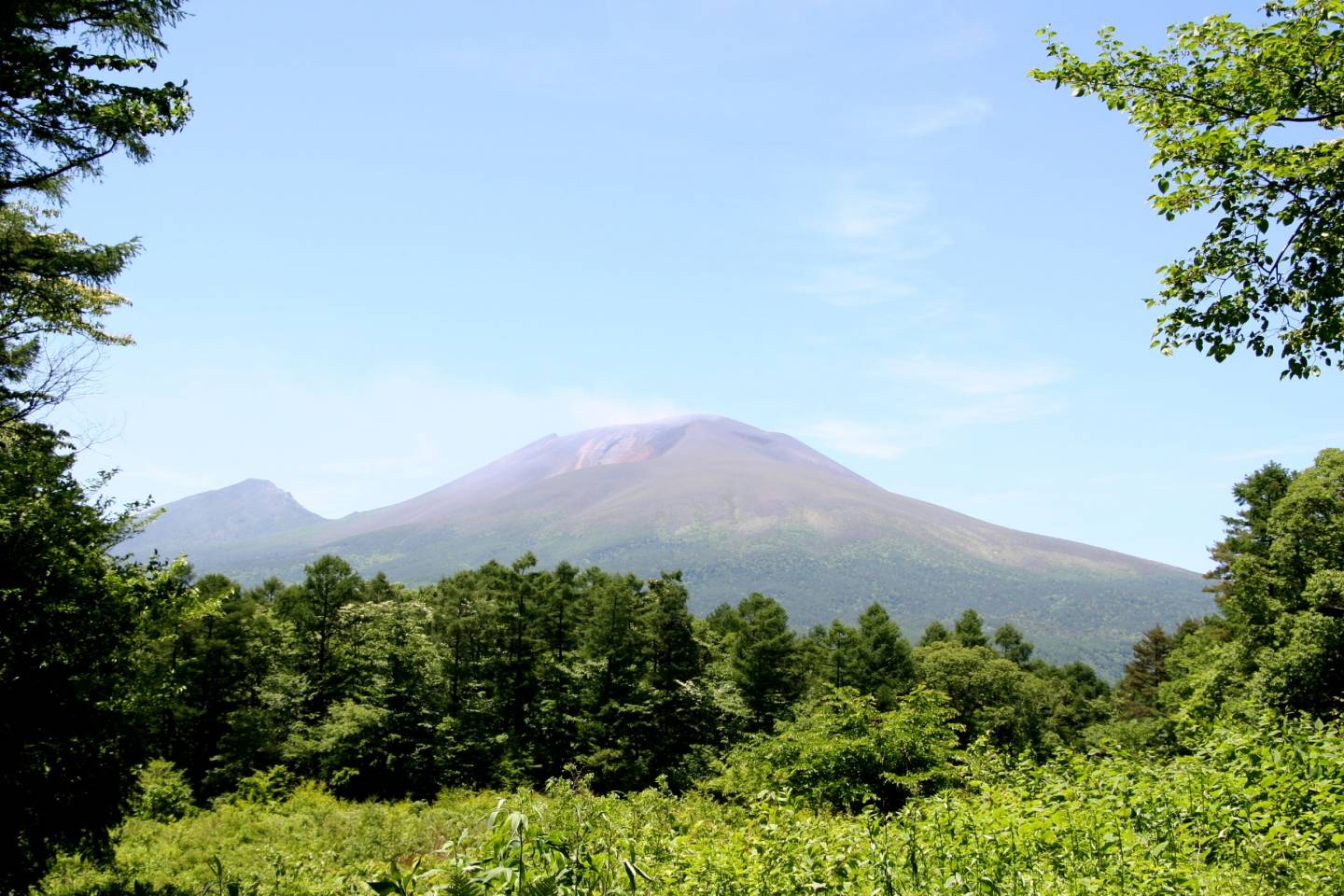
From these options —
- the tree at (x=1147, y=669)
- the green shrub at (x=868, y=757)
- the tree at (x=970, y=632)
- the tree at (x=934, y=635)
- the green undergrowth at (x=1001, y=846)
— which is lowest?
the tree at (x=1147, y=669)

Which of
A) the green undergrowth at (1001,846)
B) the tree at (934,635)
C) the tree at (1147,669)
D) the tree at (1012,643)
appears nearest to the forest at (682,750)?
the green undergrowth at (1001,846)

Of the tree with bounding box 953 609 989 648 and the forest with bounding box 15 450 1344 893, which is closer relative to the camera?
the forest with bounding box 15 450 1344 893

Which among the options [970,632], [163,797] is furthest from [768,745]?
[970,632]

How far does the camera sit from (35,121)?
25.3ft

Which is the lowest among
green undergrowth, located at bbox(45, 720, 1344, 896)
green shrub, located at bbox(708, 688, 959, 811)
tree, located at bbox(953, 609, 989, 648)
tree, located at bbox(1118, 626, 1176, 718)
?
tree, located at bbox(1118, 626, 1176, 718)

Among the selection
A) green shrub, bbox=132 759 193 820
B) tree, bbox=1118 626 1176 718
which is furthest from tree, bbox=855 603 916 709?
green shrub, bbox=132 759 193 820

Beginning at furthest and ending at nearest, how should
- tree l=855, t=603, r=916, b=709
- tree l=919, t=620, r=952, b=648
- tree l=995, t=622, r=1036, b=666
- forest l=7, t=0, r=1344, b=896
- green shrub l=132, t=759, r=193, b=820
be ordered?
1. tree l=995, t=622, r=1036, b=666
2. tree l=919, t=620, r=952, b=648
3. tree l=855, t=603, r=916, b=709
4. green shrub l=132, t=759, r=193, b=820
5. forest l=7, t=0, r=1344, b=896

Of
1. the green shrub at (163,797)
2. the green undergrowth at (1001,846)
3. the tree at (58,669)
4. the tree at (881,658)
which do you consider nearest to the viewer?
the green undergrowth at (1001,846)

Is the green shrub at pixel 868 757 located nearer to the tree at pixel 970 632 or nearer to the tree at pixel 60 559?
the tree at pixel 60 559

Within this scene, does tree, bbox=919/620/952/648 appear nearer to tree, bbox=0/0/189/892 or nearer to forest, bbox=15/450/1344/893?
forest, bbox=15/450/1344/893

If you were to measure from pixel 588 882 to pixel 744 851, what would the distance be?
4067 mm

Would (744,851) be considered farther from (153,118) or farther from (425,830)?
(425,830)

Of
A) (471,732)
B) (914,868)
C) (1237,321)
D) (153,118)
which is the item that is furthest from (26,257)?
(471,732)

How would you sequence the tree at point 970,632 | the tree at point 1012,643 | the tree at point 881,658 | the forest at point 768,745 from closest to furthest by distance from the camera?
the forest at point 768,745, the tree at point 881,658, the tree at point 970,632, the tree at point 1012,643
